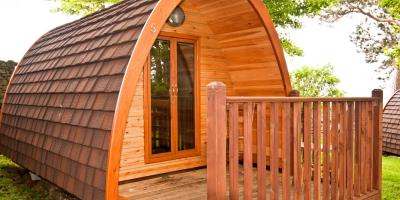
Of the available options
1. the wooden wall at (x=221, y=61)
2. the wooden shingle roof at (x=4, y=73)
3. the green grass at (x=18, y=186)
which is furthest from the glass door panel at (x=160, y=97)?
the wooden shingle roof at (x=4, y=73)

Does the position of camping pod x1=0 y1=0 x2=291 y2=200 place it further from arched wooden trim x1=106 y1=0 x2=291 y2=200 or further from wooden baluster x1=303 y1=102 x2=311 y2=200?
wooden baluster x1=303 y1=102 x2=311 y2=200

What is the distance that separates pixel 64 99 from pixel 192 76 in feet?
7.50

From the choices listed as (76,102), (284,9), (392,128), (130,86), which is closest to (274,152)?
(130,86)

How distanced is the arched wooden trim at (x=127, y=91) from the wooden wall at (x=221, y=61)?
1.82 metres

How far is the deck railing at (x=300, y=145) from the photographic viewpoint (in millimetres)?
2578

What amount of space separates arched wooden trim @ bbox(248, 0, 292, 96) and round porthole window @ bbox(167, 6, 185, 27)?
135 cm

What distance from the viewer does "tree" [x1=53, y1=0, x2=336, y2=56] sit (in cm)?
1132

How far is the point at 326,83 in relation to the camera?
52.1 feet

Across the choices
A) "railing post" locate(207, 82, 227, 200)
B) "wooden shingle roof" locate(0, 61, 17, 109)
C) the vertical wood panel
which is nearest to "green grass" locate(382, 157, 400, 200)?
the vertical wood panel

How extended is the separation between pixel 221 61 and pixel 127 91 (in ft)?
11.0

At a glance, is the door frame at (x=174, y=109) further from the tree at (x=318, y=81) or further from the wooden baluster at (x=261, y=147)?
the tree at (x=318, y=81)

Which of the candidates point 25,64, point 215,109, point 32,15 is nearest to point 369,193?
point 215,109

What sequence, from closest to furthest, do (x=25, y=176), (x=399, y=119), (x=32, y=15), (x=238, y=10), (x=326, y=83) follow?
(x=238, y=10)
(x=25, y=176)
(x=399, y=119)
(x=326, y=83)
(x=32, y=15)

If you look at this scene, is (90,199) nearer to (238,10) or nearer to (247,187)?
(247,187)
